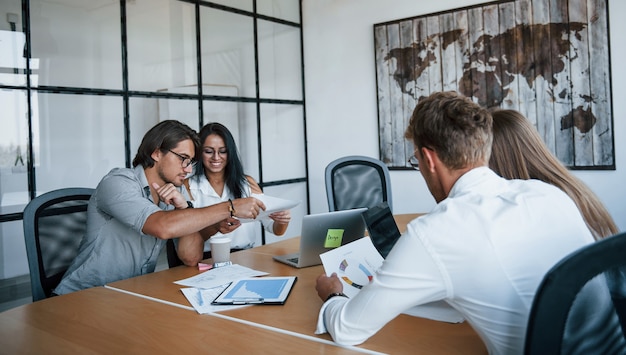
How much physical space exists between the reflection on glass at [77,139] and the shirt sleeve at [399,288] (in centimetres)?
271

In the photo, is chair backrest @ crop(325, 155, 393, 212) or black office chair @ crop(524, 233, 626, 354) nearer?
black office chair @ crop(524, 233, 626, 354)

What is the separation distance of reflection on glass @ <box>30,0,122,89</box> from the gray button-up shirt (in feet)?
5.11

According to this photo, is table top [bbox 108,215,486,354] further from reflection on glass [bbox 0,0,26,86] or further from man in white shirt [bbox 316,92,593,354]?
reflection on glass [bbox 0,0,26,86]

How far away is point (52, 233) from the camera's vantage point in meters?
1.97

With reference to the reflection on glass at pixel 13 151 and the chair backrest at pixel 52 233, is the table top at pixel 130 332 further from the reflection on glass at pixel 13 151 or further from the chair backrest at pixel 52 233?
the reflection on glass at pixel 13 151

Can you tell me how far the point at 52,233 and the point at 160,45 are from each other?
226 cm

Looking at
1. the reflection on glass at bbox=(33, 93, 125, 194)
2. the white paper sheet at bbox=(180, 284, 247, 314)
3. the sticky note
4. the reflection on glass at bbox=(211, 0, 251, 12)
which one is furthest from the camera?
the reflection on glass at bbox=(211, 0, 251, 12)

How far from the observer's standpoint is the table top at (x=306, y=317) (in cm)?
121

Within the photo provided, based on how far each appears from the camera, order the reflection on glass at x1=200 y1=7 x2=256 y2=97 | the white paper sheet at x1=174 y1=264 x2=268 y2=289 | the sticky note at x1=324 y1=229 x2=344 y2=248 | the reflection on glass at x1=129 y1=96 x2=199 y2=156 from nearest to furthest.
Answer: the white paper sheet at x1=174 y1=264 x2=268 y2=289
the sticky note at x1=324 y1=229 x2=344 y2=248
the reflection on glass at x1=129 y1=96 x2=199 y2=156
the reflection on glass at x1=200 y1=7 x2=256 y2=97

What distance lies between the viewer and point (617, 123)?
12.1 ft

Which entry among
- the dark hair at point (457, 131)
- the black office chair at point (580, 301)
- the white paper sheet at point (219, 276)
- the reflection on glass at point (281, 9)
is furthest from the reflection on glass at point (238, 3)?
the black office chair at point (580, 301)

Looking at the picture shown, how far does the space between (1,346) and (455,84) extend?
3856 mm

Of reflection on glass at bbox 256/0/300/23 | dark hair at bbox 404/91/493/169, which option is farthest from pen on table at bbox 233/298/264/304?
reflection on glass at bbox 256/0/300/23

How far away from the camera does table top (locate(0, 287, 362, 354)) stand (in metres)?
1.22
